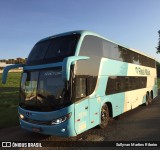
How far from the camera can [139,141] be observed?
748 centimetres

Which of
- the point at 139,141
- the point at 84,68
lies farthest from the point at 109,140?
the point at 84,68

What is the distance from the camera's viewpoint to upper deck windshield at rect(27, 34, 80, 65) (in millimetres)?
7586

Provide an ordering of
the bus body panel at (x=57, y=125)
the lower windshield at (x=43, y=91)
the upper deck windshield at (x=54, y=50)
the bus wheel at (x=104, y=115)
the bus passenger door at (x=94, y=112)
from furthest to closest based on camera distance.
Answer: the bus wheel at (x=104, y=115), the bus passenger door at (x=94, y=112), the upper deck windshield at (x=54, y=50), the lower windshield at (x=43, y=91), the bus body panel at (x=57, y=125)

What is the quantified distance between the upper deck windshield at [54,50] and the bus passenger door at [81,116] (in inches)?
66.2

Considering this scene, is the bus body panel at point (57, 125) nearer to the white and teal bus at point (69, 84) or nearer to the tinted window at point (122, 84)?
the white and teal bus at point (69, 84)

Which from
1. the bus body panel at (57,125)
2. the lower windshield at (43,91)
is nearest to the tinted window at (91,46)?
the lower windshield at (43,91)

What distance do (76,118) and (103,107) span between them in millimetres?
2430

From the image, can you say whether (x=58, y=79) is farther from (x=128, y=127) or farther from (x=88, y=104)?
(x=128, y=127)

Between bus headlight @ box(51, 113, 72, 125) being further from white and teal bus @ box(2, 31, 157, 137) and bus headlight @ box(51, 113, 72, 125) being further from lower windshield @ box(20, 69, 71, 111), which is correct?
lower windshield @ box(20, 69, 71, 111)

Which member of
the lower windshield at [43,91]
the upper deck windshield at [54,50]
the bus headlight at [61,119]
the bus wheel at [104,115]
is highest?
the upper deck windshield at [54,50]

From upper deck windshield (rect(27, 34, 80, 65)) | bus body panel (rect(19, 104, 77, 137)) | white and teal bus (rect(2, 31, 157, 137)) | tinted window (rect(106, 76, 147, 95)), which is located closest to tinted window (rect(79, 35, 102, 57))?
white and teal bus (rect(2, 31, 157, 137))

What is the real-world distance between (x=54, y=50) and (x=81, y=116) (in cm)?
A: 254

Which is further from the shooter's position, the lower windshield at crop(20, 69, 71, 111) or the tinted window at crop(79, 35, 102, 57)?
the tinted window at crop(79, 35, 102, 57)

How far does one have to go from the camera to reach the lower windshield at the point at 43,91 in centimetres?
695
